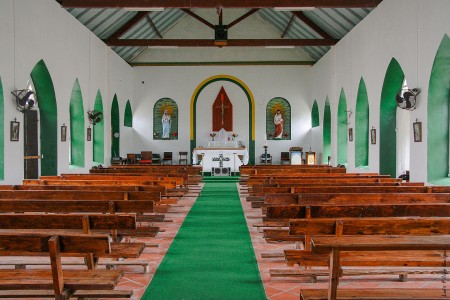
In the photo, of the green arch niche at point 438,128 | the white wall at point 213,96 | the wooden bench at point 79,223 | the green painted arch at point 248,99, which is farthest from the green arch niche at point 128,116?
the wooden bench at point 79,223

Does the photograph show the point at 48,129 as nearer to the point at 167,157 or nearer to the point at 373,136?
the point at 373,136

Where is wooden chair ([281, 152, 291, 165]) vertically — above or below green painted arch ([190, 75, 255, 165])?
below

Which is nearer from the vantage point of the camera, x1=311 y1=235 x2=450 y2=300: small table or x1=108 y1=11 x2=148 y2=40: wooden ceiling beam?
x1=311 y1=235 x2=450 y2=300: small table

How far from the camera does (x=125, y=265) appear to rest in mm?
4801

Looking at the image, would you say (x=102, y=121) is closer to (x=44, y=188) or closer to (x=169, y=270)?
(x=44, y=188)

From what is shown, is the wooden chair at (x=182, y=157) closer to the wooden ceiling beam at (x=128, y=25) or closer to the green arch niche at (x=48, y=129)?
the wooden ceiling beam at (x=128, y=25)

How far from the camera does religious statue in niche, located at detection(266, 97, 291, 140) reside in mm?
21141

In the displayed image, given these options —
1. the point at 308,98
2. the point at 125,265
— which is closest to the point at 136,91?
the point at 308,98

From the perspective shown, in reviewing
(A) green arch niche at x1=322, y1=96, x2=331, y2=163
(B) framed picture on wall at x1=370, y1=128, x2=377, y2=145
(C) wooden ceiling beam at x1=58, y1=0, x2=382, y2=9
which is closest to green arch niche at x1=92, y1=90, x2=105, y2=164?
(C) wooden ceiling beam at x1=58, y1=0, x2=382, y2=9

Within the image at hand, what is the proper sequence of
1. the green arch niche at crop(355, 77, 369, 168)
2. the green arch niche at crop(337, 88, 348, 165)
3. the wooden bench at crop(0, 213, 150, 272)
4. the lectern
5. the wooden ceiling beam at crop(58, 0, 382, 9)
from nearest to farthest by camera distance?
1. the wooden bench at crop(0, 213, 150, 272)
2. the wooden ceiling beam at crop(58, 0, 382, 9)
3. the green arch niche at crop(355, 77, 369, 168)
4. the green arch niche at crop(337, 88, 348, 165)
5. the lectern

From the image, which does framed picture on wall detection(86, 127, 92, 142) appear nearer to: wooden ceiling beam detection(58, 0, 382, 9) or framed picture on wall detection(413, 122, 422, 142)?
wooden ceiling beam detection(58, 0, 382, 9)

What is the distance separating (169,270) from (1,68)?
619 cm

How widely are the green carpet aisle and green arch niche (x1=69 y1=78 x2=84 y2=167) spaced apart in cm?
687

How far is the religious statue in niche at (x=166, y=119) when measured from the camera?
69.6ft
